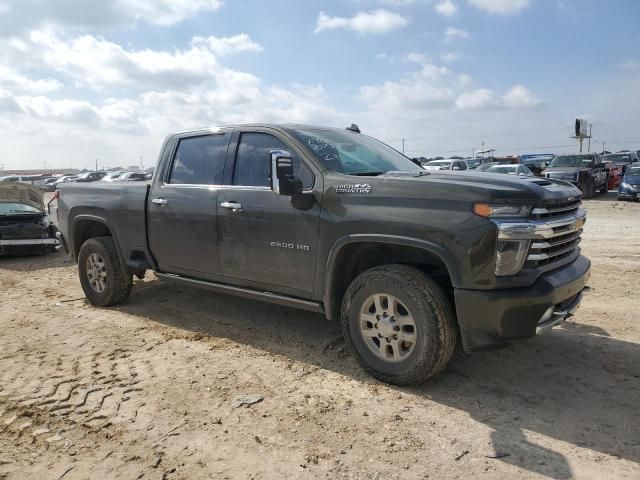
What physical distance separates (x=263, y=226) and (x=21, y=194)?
10.2 m

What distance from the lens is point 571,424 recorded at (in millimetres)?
3191

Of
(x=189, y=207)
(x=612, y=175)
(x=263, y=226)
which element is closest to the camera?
(x=263, y=226)

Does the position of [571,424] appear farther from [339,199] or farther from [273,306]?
[273,306]

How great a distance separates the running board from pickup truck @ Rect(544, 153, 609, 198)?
1809cm

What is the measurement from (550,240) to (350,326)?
1.54 metres

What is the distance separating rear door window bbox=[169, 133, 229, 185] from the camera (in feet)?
15.7

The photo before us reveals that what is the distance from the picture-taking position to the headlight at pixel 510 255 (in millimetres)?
3162

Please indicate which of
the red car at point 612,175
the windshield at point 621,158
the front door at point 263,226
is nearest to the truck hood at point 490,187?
the front door at point 263,226

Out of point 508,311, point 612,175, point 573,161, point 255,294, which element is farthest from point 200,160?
point 612,175

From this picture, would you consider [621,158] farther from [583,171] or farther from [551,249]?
[551,249]

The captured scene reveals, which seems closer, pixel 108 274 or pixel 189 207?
pixel 189 207

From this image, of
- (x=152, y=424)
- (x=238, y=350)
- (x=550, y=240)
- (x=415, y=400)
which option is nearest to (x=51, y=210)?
(x=238, y=350)

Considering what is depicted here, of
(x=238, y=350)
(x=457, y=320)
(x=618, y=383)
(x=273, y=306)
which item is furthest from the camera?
(x=273, y=306)

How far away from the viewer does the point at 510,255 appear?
317cm
